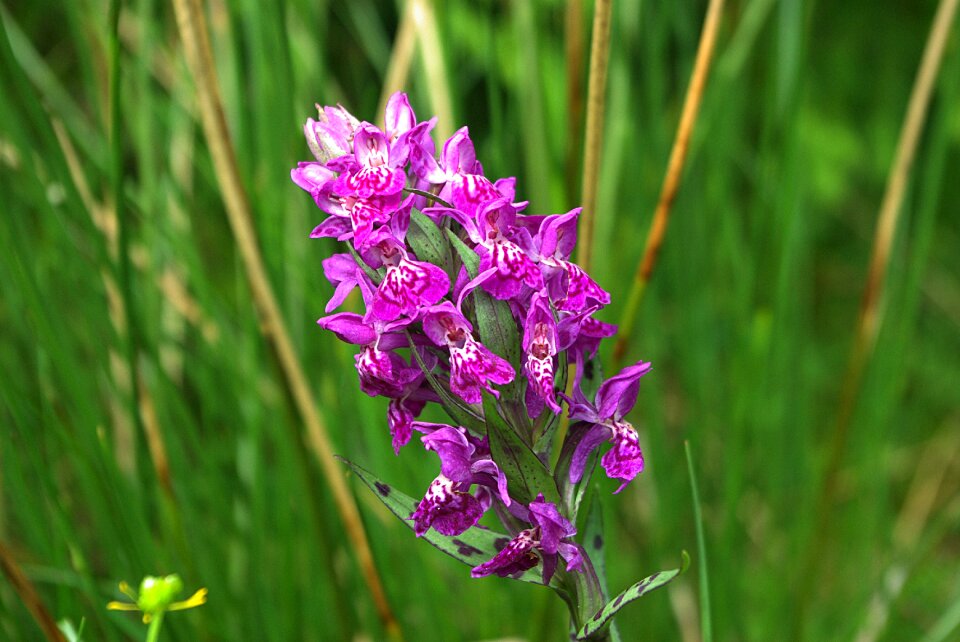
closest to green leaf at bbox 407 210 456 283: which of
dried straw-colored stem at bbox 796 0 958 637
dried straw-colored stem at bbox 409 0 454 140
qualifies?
dried straw-colored stem at bbox 409 0 454 140

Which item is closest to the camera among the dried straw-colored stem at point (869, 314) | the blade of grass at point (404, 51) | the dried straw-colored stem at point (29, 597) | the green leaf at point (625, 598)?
the green leaf at point (625, 598)

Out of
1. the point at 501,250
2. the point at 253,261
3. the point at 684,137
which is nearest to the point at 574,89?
the point at 684,137

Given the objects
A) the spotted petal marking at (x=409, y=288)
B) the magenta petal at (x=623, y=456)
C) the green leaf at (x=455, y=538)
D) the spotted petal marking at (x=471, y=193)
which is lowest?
the green leaf at (x=455, y=538)

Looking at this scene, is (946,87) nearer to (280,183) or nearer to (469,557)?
(280,183)

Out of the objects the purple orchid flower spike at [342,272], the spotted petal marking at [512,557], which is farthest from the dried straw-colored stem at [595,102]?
the spotted petal marking at [512,557]

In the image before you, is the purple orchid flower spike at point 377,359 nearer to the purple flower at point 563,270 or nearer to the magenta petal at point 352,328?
the magenta petal at point 352,328

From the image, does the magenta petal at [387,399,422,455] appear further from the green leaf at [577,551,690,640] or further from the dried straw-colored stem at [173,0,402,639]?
the dried straw-colored stem at [173,0,402,639]

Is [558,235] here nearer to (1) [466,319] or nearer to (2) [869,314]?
(1) [466,319]
